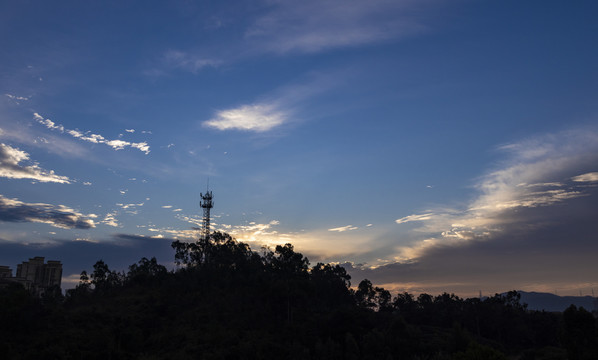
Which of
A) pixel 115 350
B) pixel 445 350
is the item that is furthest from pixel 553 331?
pixel 115 350

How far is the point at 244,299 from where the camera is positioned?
339 feet

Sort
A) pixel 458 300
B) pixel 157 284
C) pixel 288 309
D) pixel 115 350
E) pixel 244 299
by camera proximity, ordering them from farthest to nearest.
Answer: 1. pixel 458 300
2. pixel 157 284
3. pixel 244 299
4. pixel 288 309
5. pixel 115 350

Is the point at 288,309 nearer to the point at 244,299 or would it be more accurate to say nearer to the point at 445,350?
the point at 244,299

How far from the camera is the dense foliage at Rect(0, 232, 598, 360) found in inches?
2950

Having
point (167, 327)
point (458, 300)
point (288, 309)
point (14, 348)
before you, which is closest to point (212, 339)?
point (167, 327)

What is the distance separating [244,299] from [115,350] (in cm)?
3318

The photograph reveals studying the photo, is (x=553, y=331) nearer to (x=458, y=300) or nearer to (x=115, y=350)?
(x=458, y=300)

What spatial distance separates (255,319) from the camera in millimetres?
93438

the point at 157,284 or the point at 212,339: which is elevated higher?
the point at 157,284

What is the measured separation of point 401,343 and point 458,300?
56925 millimetres

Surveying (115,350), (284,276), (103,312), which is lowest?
(115,350)

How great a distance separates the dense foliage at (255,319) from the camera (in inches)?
2950

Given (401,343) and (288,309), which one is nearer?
(401,343)

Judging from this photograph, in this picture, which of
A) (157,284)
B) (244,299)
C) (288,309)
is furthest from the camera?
(157,284)
